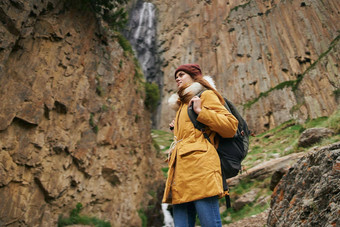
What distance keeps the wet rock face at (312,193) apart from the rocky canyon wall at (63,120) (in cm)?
524

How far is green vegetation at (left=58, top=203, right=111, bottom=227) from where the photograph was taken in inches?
241

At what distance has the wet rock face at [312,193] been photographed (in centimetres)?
189

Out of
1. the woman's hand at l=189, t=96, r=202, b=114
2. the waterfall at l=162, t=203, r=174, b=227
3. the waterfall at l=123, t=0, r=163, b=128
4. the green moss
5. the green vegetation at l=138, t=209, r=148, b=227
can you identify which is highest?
the waterfall at l=123, t=0, r=163, b=128

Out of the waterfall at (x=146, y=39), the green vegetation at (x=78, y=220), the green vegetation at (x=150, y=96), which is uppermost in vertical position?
the waterfall at (x=146, y=39)

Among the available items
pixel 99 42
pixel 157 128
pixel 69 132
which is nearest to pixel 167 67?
pixel 157 128

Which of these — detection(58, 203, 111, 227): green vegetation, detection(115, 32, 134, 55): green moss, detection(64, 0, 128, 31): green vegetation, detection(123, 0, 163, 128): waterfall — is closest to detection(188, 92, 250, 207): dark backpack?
detection(58, 203, 111, 227): green vegetation

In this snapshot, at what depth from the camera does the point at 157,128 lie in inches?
1328

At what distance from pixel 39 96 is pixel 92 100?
212 cm

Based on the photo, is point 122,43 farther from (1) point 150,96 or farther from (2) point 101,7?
(1) point 150,96

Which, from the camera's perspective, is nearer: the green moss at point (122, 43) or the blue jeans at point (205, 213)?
the blue jeans at point (205, 213)

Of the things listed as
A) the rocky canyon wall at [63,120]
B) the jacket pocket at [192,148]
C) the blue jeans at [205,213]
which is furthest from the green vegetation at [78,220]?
the jacket pocket at [192,148]

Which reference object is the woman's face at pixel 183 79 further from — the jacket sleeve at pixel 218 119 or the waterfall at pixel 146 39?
the waterfall at pixel 146 39

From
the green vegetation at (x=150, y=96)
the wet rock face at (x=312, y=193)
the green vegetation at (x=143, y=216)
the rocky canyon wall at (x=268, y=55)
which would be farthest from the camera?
the rocky canyon wall at (x=268, y=55)

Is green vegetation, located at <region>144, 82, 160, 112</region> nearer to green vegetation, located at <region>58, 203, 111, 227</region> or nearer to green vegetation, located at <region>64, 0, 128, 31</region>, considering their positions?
green vegetation, located at <region>64, 0, 128, 31</region>
